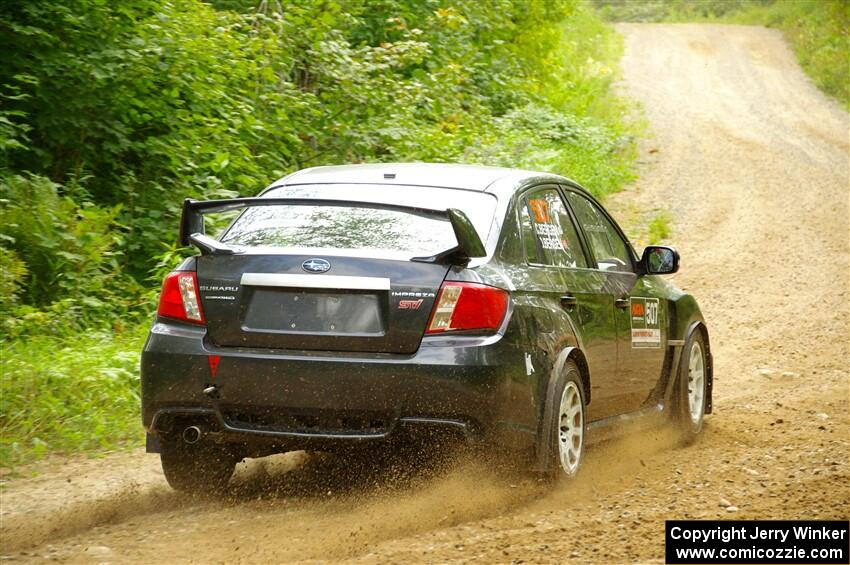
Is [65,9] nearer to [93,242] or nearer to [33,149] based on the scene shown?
[33,149]

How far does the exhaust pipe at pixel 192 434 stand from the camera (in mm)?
5027

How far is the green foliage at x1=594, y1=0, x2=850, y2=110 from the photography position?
32.2 meters

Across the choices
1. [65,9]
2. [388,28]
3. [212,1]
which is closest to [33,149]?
[65,9]

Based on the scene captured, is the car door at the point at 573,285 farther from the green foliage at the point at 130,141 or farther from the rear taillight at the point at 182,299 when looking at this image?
the green foliage at the point at 130,141

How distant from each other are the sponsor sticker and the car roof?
1.01 metres

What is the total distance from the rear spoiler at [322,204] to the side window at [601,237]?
5.00 ft

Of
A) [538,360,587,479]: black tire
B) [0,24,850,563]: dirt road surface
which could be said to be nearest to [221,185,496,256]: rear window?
[538,360,587,479]: black tire

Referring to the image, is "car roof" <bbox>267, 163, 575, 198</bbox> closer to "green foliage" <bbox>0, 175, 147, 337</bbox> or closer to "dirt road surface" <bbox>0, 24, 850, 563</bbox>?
"dirt road surface" <bbox>0, 24, 850, 563</bbox>

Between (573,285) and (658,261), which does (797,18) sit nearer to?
(658,261)

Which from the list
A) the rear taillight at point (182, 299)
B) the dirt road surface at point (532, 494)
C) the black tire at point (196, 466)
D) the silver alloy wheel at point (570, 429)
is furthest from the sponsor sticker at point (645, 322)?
the rear taillight at point (182, 299)

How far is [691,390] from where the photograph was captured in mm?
7660

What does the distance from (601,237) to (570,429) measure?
5.30ft

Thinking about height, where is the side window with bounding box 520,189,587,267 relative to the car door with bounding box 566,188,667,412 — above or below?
above

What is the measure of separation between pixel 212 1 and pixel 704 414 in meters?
8.98
